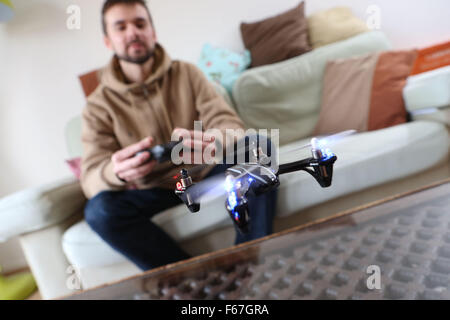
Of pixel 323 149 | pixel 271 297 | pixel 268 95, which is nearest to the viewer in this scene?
pixel 323 149

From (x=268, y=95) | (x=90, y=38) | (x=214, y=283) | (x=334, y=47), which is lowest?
(x=214, y=283)

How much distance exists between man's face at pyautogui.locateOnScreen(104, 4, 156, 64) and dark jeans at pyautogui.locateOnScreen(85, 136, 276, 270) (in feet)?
1.13

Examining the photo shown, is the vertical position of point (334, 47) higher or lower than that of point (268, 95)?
higher

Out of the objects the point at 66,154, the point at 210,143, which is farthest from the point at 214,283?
the point at 66,154

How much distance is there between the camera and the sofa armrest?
2.35ft

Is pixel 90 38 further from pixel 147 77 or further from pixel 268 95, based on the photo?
pixel 268 95

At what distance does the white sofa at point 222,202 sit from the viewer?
579 millimetres

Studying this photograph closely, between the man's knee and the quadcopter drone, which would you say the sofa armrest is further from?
the quadcopter drone

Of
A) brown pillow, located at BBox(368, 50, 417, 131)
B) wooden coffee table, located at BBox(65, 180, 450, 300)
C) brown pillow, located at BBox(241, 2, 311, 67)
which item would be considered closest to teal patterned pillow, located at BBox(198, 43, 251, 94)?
brown pillow, located at BBox(241, 2, 311, 67)

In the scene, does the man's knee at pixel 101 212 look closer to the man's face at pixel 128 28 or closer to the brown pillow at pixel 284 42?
the man's face at pixel 128 28

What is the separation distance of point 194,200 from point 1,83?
0.37 meters

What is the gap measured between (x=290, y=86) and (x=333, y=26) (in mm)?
310

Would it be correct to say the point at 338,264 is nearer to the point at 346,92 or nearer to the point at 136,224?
the point at 136,224

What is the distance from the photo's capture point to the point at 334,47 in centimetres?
103
